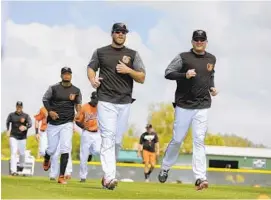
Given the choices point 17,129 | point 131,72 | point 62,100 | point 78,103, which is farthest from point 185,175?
point 131,72

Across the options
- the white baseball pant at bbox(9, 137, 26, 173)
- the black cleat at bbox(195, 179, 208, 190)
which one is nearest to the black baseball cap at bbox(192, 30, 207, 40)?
the black cleat at bbox(195, 179, 208, 190)

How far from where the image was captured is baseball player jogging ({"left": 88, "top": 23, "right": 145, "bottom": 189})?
1040 cm

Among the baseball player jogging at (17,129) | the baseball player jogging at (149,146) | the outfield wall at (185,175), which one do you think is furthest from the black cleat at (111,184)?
the outfield wall at (185,175)

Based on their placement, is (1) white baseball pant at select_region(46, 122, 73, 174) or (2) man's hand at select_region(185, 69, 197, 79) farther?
(1) white baseball pant at select_region(46, 122, 73, 174)

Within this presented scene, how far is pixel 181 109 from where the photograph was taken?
11.5m

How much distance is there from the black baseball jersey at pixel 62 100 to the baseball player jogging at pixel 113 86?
110 inches

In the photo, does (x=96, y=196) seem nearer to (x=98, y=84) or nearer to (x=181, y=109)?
(x=98, y=84)

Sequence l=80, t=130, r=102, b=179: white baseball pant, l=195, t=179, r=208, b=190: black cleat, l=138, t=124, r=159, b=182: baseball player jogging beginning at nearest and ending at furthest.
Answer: l=195, t=179, r=208, b=190: black cleat
l=80, t=130, r=102, b=179: white baseball pant
l=138, t=124, r=159, b=182: baseball player jogging

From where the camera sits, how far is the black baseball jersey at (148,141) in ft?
72.2

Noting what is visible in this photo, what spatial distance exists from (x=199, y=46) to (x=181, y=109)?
1009 mm

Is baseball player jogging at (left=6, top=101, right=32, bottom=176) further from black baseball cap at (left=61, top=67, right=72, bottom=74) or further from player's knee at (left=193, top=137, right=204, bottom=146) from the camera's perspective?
player's knee at (left=193, top=137, right=204, bottom=146)

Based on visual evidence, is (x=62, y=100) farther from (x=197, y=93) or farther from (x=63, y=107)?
(x=197, y=93)

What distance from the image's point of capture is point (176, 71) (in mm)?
11250

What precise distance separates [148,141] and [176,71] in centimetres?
1108
